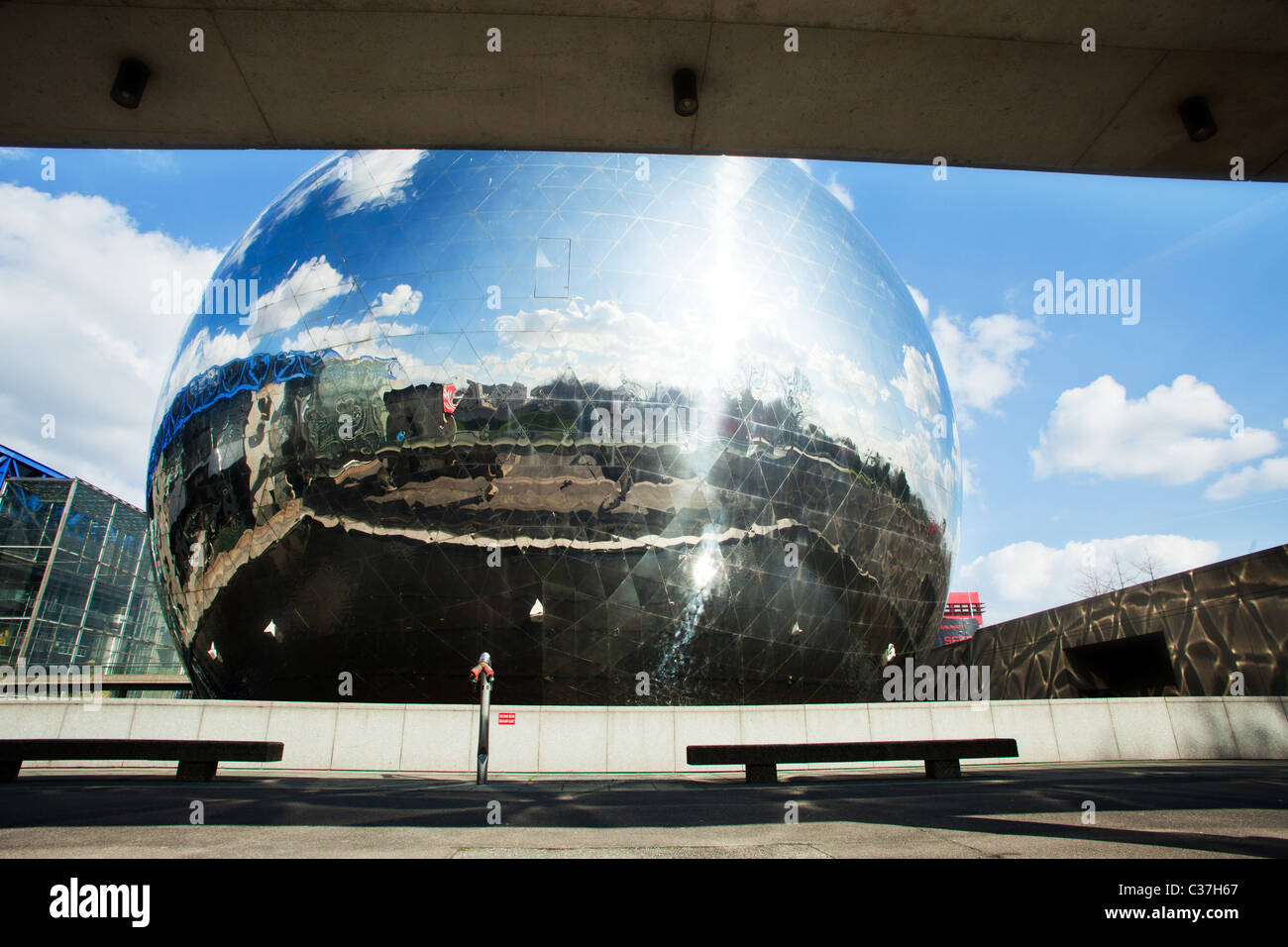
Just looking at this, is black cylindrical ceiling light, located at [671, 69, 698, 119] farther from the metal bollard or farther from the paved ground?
the metal bollard

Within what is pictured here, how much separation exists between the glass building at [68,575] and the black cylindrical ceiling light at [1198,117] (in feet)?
134

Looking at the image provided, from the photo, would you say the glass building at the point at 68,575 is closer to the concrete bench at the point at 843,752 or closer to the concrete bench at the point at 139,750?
the concrete bench at the point at 139,750

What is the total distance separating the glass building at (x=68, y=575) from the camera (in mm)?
37344

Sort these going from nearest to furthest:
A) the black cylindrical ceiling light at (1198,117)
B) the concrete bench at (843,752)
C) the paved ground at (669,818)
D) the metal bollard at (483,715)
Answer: the paved ground at (669,818) → the black cylindrical ceiling light at (1198,117) → the concrete bench at (843,752) → the metal bollard at (483,715)

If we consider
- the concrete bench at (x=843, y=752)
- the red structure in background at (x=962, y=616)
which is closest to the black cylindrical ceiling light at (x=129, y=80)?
the concrete bench at (x=843, y=752)

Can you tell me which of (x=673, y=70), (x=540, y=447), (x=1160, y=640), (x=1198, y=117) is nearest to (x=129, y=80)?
(x=673, y=70)

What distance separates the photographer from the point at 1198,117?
426 centimetres

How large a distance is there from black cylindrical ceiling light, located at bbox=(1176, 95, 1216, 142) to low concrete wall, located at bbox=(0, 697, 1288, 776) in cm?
818

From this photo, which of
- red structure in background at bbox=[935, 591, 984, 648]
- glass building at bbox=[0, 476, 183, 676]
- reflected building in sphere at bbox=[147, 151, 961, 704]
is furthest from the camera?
red structure in background at bbox=[935, 591, 984, 648]

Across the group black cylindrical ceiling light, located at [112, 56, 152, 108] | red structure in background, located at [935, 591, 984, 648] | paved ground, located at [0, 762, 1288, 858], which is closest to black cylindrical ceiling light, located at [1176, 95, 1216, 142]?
paved ground, located at [0, 762, 1288, 858]

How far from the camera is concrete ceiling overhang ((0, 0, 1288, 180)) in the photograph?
3.70m

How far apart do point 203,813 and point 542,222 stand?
8630 mm

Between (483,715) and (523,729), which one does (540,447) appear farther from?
(523,729)
